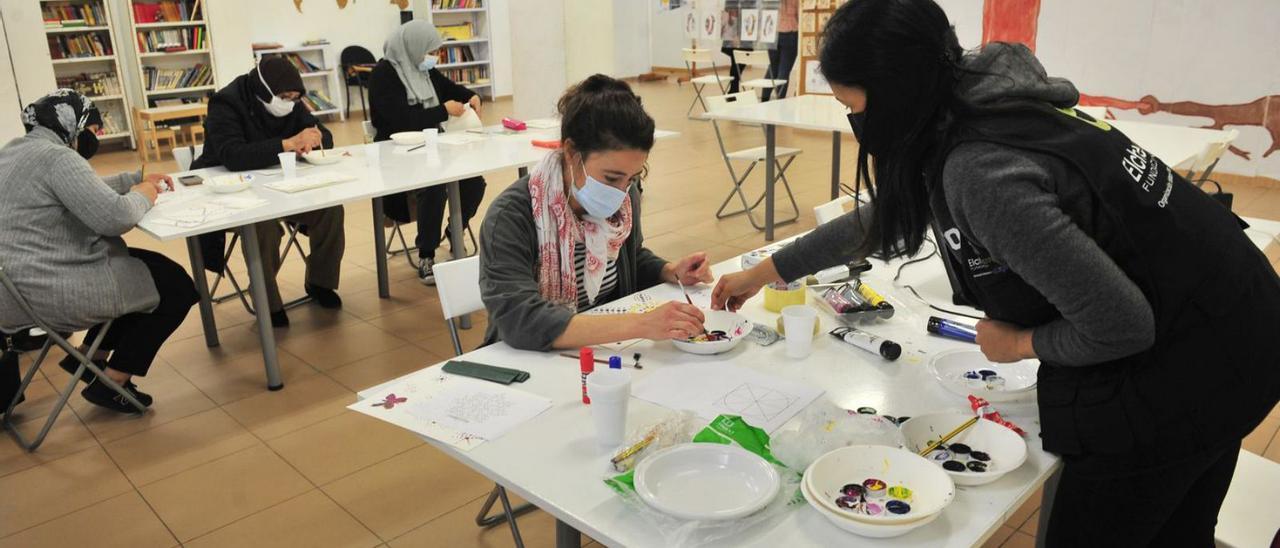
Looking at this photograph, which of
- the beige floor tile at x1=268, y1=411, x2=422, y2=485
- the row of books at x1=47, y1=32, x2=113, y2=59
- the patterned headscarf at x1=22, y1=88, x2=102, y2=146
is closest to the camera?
the beige floor tile at x1=268, y1=411, x2=422, y2=485

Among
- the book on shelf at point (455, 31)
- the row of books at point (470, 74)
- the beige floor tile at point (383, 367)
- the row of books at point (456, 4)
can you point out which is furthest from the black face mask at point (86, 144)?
the row of books at point (470, 74)

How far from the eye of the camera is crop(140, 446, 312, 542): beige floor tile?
266 cm

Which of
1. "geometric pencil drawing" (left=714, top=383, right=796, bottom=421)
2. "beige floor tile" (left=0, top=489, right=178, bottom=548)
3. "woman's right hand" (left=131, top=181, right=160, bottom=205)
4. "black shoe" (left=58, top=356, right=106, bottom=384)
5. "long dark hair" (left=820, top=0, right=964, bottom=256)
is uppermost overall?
"long dark hair" (left=820, top=0, right=964, bottom=256)

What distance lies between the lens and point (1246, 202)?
579 cm

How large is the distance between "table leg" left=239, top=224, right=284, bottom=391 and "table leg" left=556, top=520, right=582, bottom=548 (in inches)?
86.7

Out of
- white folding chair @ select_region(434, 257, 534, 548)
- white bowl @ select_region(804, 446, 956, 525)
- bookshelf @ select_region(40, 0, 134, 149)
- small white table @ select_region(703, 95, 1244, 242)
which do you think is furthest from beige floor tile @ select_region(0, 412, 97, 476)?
bookshelf @ select_region(40, 0, 134, 149)

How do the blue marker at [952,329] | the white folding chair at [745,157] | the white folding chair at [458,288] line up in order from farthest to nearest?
1. the white folding chair at [745,157]
2. the white folding chair at [458,288]
3. the blue marker at [952,329]

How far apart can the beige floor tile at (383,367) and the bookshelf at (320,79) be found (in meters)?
7.04

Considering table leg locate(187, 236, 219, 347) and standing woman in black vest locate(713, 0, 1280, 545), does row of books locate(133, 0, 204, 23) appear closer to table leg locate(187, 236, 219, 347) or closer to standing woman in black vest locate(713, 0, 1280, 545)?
table leg locate(187, 236, 219, 347)

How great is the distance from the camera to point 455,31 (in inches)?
442

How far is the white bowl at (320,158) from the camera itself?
412 cm

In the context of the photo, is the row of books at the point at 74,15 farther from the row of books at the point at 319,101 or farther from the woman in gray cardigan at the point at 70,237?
the woman in gray cardigan at the point at 70,237

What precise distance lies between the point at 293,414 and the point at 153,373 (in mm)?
821

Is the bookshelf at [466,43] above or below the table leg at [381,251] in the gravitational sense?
above
